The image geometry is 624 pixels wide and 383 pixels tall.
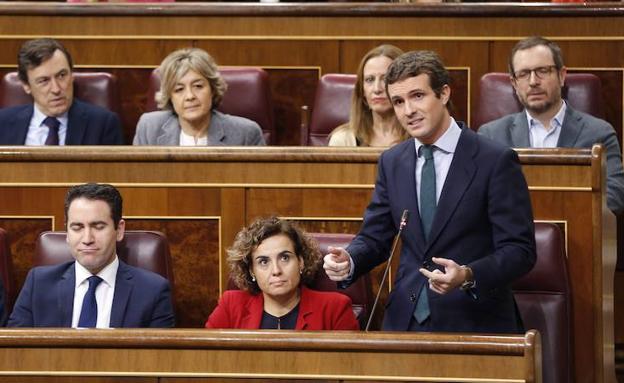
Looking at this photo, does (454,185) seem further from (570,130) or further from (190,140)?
(190,140)

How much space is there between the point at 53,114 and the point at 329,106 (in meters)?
0.52

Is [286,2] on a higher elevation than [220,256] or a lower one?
higher

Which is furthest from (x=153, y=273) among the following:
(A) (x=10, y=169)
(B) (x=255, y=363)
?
(B) (x=255, y=363)

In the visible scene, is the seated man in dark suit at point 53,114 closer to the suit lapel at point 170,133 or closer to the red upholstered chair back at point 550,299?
the suit lapel at point 170,133

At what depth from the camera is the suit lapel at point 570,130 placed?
222cm

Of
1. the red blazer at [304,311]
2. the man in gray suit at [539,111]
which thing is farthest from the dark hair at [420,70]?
the man in gray suit at [539,111]

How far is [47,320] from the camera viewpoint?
1.88 meters

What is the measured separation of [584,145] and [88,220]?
2.79ft

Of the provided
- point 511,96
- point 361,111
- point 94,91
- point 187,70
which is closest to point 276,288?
point 361,111

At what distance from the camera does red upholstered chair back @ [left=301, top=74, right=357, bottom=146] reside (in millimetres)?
2492

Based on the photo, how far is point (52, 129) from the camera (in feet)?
Answer: 8.09

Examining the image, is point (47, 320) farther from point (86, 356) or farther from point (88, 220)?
point (86, 356)

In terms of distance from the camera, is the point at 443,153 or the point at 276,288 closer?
the point at 443,153

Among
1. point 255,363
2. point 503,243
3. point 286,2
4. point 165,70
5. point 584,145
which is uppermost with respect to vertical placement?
point 286,2
